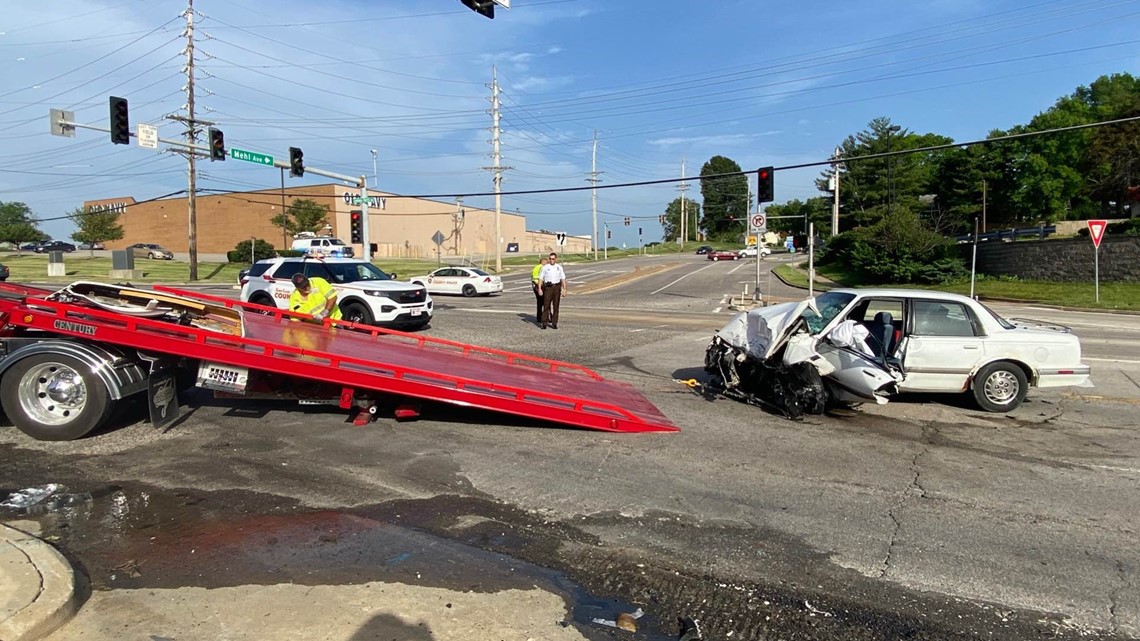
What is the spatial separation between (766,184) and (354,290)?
1572 cm

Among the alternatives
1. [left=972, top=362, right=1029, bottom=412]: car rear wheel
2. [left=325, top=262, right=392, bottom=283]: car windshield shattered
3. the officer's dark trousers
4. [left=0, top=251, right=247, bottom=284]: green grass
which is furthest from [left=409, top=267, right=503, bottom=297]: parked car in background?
[left=972, top=362, right=1029, bottom=412]: car rear wheel

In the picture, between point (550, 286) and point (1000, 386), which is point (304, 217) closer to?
point (550, 286)

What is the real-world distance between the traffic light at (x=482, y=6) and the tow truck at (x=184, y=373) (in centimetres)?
756

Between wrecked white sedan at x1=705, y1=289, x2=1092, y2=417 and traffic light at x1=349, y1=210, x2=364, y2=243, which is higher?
traffic light at x1=349, y1=210, x2=364, y2=243

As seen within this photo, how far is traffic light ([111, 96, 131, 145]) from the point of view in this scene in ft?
78.5

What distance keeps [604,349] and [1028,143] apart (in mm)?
57514

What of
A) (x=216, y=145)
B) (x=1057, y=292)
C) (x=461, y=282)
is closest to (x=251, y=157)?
(x=216, y=145)

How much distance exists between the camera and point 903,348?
827 centimetres

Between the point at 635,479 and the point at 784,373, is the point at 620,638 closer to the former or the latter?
the point at 635,479

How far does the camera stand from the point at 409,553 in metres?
4.21

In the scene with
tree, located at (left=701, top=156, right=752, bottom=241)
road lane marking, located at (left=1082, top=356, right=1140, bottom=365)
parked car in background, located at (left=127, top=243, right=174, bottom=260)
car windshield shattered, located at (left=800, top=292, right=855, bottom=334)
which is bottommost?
road lane marking, located at (left=1082, top=356, right=1140, bottom=365)

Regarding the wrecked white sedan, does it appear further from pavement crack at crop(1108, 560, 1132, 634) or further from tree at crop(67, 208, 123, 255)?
tree at crop(67, 208, 123, 255)

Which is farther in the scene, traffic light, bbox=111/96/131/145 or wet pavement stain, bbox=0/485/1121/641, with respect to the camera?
traffic light, bbox=111/96/131/145

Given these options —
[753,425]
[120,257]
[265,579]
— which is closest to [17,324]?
[265,579]
